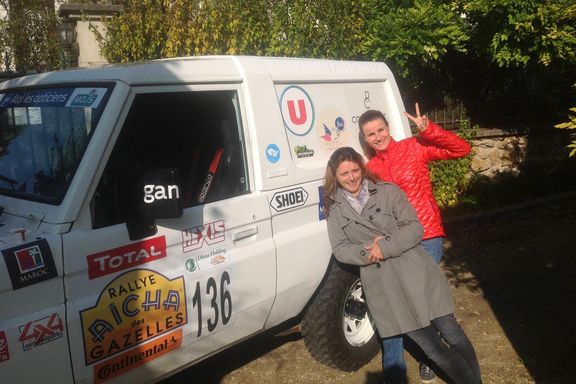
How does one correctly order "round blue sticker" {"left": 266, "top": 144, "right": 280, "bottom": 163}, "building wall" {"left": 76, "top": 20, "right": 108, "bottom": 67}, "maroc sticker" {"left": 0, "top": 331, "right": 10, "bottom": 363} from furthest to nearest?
1. "building wall" {"left": 76, "top": 20, "right": 108, "bottom": 67}
2. "round blue sticker" {"left": 266, "top": 144, "right": 280, "bottom": 163}
3. "maroc sticker" {"left": 0, "top": 331, "right": 10, "bottom": 363}

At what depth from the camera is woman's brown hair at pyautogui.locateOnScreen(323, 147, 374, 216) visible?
136 inches

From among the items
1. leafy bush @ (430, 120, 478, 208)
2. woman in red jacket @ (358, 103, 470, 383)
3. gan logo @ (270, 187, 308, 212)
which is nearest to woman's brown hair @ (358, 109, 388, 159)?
woman in red jacket @ (358, 103, 470, 383)

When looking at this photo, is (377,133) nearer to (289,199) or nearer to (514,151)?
(289,199)

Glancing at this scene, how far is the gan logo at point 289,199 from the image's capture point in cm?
341

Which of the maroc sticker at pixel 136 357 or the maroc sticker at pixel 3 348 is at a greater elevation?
the maroc sticker at pixel 3 348

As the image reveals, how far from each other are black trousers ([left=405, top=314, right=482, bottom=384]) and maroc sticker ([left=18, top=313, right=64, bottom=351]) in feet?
6.47

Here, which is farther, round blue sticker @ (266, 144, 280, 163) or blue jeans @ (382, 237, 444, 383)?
blue jeans @ (382, 237, 444, 383)

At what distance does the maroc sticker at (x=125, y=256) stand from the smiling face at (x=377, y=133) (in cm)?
161

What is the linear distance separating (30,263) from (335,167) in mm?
1820

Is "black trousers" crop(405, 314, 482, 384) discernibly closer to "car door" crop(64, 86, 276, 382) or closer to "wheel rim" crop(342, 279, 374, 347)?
"wheel rim" crop(342, 279, 374, 347)

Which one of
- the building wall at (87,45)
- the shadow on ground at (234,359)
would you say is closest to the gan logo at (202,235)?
the shadow on ground at (234,359)

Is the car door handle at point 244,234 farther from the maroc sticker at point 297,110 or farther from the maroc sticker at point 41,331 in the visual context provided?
the maroc sticker at point 41,331

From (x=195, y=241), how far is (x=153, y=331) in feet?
1.63

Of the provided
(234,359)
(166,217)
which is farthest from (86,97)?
(234,359)
